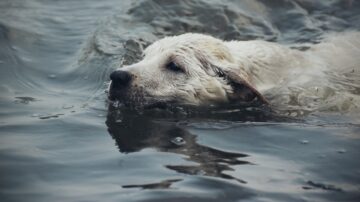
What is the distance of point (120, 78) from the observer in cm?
707

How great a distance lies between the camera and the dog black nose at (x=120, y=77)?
23.1 feet

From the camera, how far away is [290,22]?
1130 cm

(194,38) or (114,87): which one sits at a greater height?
(194,38)

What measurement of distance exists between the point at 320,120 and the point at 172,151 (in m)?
2.15

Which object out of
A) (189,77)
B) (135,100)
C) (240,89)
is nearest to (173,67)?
(189,77)

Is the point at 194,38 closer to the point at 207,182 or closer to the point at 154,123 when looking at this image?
the point at 154,123

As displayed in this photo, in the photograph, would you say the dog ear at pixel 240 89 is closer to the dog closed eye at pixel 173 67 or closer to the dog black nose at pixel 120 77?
the dog closed eye at pixel 173 67

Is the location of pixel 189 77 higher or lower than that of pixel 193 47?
lower

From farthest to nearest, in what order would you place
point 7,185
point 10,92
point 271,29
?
point 271,29
point 10,92
point 7,185

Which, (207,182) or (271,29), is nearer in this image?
(207,182)

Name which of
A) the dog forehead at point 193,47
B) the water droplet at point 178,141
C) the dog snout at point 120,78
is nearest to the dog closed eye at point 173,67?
the dog forehead at point 193,47

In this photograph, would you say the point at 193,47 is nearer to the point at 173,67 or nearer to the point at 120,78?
the point at 173,67

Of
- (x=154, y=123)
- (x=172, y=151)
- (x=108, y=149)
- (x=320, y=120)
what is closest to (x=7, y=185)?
(x=108, y=149)

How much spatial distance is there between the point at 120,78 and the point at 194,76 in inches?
37.0
